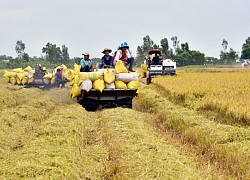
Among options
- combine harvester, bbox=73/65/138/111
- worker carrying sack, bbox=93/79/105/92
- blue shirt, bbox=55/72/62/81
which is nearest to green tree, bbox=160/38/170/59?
blue shirt, bbox=55/72/62/81

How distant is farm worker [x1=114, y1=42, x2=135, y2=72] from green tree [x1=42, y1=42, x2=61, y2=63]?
58.7 metres

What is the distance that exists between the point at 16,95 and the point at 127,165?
9.91 meters

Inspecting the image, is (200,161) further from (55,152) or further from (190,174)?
(55,152)

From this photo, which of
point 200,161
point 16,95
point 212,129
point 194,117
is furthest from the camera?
point 16,95

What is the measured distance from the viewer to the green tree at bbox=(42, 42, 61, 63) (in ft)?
218

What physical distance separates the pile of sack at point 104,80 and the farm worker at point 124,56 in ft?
2.77

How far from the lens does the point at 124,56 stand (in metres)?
10.1

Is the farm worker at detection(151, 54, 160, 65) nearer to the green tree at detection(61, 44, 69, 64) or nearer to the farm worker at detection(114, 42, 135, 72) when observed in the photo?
the farm worker at detection(114, 42, 135, 72)

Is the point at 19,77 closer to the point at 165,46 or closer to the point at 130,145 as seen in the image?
the point at 130,145

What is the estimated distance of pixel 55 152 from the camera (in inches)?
177

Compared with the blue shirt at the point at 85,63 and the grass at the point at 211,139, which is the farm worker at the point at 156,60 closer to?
the blue shirt at the point at 85,63

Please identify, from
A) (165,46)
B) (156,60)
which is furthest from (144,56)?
(156,60)

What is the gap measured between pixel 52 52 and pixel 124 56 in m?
59.1

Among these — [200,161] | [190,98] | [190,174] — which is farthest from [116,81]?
[190,174]
